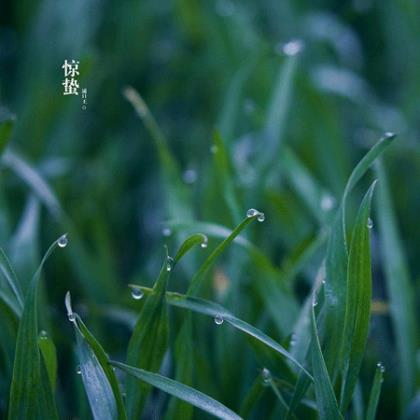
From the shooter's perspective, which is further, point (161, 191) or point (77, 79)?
point (161, 191)

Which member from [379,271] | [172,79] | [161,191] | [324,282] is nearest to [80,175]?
[161,191]

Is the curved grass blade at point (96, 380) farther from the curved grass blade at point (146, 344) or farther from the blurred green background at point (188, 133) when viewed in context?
the blurred green background at point (188, 133)

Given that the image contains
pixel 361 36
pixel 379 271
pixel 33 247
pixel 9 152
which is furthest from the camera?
pixel 361 36

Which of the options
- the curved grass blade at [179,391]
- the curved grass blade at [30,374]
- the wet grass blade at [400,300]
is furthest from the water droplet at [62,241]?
the wet grass blade at [400,300]

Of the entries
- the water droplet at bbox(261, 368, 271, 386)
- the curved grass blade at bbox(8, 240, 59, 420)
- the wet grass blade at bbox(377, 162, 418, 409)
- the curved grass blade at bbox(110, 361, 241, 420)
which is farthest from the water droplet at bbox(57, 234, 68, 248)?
the wet grass blade at bbox(377, 162, 418, 409)

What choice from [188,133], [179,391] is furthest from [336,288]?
[188,133]

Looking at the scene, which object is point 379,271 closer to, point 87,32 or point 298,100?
point 298,100

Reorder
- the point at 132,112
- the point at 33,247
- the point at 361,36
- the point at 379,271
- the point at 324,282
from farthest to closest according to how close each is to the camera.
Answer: the point at 361,36
the point at 132,112
the point at 379,271
the point at 33,247
the point at 324,282
